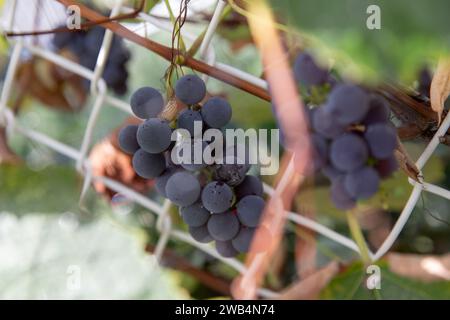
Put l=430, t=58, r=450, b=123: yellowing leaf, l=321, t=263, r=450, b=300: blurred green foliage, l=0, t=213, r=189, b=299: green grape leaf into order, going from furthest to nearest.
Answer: l=0, t=213, r=189, b=299: green grape leaf < l=321, t=263, r=450, b=300: blurred green foliage < l=430, t=58, r=450, b=123: yellowing leaf

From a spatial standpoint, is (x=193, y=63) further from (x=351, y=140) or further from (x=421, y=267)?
(x=421, y=267)

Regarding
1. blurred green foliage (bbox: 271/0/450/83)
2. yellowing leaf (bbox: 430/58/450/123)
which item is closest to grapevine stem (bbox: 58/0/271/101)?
yellowing leaf (bbox: 430/58/450/123)

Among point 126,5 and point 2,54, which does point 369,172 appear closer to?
point 126,5

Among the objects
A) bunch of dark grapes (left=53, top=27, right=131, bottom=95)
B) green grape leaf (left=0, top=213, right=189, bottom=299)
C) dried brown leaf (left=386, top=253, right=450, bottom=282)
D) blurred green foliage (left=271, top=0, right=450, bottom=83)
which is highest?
bunch of dark grapes (left=53, top=27, right=131, bottom=95)

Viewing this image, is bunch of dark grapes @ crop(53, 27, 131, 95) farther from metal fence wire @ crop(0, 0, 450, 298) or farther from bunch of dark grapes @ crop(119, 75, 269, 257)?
bunch of dark grapes @ crop(119, 75, 269, 257)

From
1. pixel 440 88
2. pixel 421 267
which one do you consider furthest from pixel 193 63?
pixel 421 267

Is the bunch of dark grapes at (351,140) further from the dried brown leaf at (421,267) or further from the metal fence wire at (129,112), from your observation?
the dried brown leaf at (421,267)

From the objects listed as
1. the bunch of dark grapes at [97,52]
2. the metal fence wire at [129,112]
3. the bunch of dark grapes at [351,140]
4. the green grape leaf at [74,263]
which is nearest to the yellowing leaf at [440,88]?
the metal fence wire at [129,112]

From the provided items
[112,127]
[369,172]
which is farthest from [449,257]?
[112,127]
